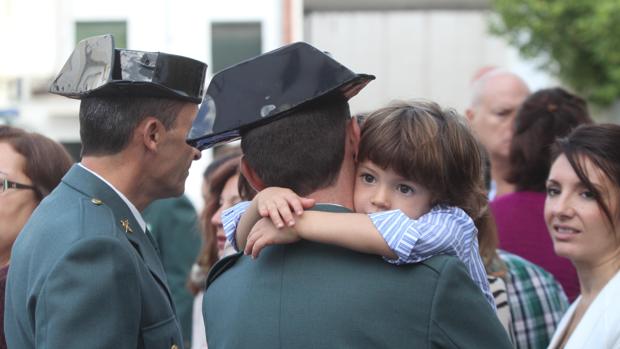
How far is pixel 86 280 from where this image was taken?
8.30ft

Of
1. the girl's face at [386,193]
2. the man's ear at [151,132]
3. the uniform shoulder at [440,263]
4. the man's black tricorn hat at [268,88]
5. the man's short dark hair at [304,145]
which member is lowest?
the uniform shoulder at [440,263]

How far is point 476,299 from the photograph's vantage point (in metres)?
2.13

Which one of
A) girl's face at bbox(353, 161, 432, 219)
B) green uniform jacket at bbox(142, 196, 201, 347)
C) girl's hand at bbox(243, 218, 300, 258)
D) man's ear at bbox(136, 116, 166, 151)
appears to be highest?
man's ear at bbox(136, 116, 166, 151)

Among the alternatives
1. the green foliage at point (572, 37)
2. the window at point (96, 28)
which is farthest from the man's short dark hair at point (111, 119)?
the window at point (96, 28)

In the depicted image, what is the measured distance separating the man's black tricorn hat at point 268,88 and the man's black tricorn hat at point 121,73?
591mm

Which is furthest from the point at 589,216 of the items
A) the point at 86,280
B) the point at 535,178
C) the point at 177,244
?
the point at 177,244

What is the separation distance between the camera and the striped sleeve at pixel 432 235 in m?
2.16

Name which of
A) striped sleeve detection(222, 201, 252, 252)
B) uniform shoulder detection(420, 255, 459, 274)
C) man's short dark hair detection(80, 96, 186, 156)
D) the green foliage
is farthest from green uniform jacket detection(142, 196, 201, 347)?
the green foliage

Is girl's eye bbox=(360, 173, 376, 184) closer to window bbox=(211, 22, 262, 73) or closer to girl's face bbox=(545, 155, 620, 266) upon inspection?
girl's face bbox=(545, 155, 620, 266)

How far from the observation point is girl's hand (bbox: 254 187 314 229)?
2199mm

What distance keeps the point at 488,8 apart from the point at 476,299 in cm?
1822

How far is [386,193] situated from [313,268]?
14.4 inches

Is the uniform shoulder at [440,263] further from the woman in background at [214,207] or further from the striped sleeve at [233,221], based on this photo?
the woman in background at [214,207]

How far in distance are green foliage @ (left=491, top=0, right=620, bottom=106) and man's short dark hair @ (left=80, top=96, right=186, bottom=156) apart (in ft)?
41.7
